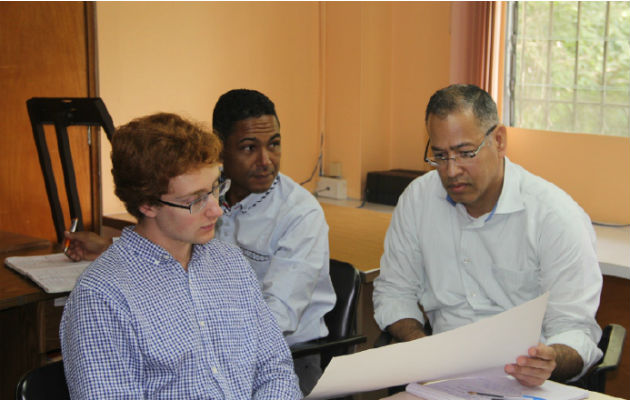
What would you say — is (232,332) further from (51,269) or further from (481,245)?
(51,269)

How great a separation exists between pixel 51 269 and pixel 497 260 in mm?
1363

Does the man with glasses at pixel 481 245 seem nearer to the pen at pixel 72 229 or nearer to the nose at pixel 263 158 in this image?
the nose at pixel 263 158

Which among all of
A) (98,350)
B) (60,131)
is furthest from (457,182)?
(60,131)

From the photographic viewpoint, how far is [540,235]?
197cm

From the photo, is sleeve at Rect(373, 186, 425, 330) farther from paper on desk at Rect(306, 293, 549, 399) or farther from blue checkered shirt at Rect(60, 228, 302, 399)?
paper on desk at Rect(306, 293, 549, 399)

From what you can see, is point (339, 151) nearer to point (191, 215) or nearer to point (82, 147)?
point (82, 147)

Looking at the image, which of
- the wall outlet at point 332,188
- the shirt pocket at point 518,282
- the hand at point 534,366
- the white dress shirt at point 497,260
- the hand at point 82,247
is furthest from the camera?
the wall outlet at point 332,188

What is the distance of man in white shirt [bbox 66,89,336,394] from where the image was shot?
2.08 meters

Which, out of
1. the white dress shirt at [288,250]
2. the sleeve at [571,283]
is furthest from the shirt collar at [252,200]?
the sleeve at [571,283]

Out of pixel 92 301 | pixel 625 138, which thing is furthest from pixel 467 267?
pixel 625 138

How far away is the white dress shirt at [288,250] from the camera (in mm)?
2053

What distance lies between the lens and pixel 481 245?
2.06m

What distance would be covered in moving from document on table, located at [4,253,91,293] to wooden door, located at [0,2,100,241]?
139cm

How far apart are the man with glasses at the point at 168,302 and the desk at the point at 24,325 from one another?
26.2 inches
